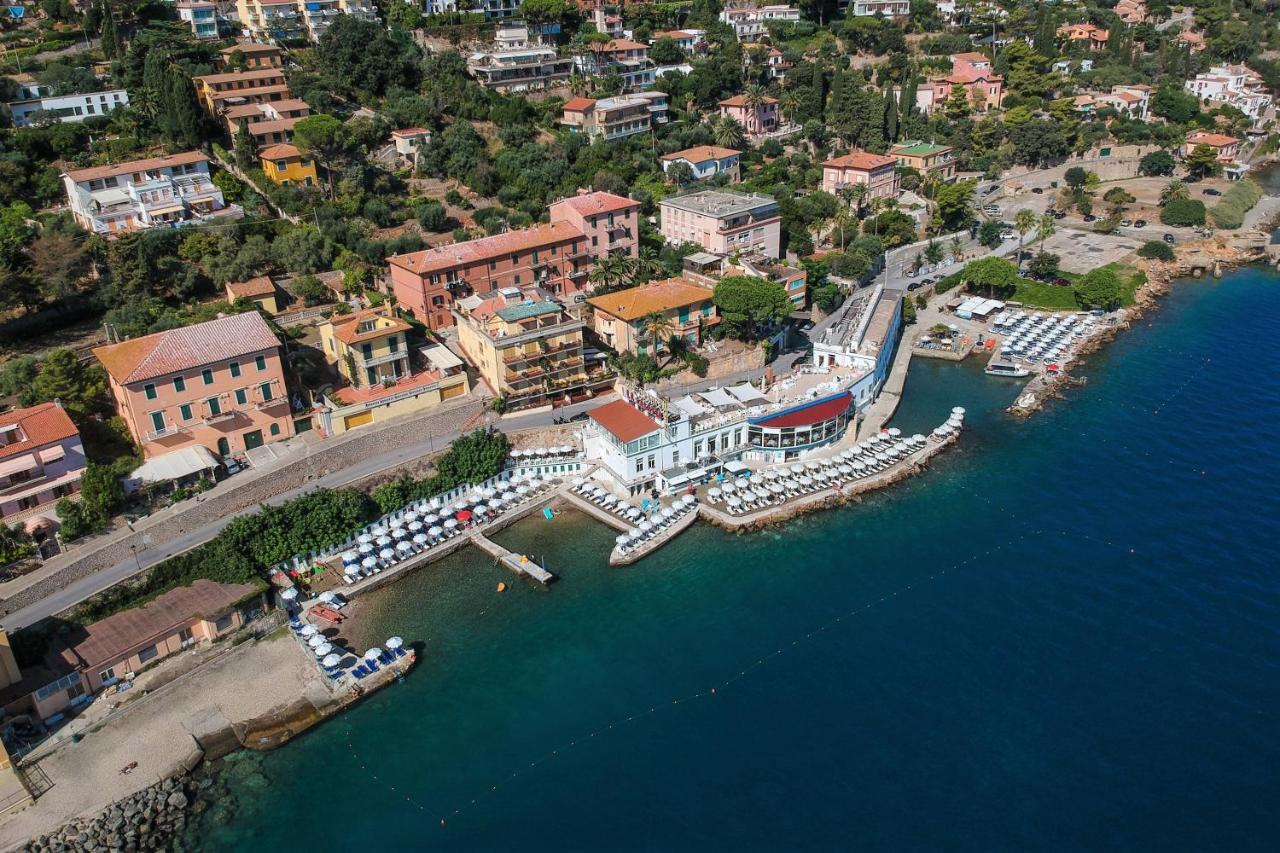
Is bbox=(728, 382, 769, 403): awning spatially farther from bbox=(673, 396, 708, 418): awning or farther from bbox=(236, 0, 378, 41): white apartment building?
bbox=(236, 0, 378, 41): white apartment building

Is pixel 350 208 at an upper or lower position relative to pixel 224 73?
lower

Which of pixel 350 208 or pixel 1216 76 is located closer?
pixel 350 208

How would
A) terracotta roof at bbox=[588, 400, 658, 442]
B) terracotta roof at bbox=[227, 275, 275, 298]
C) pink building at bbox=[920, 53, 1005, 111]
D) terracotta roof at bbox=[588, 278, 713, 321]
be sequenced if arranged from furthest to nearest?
pink building at bbox=[920, 53, 1005, 111], terracotta roof at bbox=[227, 275, 275, 298], terracotta roof at bbox=[588, 278, 713, 321], terracotta roof at bbox=[588, 400, 658, 442]

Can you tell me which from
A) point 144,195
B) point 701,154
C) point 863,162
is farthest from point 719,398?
point 144,195

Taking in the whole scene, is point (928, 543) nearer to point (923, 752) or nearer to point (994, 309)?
point (923, 752)

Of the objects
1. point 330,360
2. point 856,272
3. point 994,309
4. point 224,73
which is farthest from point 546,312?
point 224,73

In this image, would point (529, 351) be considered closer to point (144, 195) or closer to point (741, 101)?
point (144, 195)

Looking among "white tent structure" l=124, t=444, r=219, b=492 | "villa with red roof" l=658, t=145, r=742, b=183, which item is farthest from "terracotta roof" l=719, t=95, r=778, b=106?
"white tent structure" l=124, t=444, r=219, b=492
